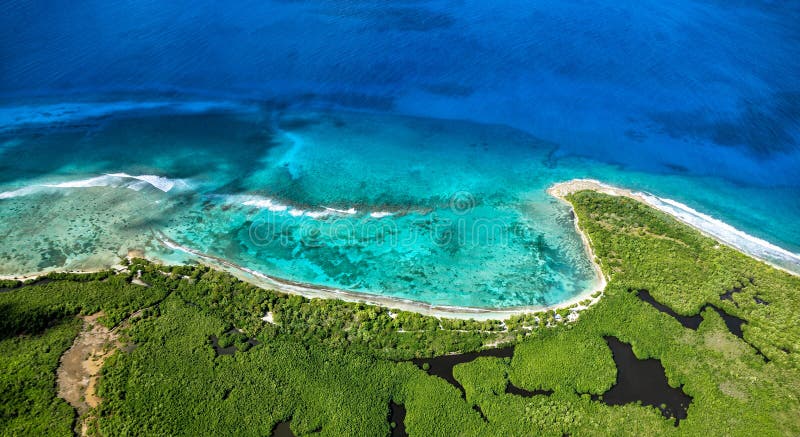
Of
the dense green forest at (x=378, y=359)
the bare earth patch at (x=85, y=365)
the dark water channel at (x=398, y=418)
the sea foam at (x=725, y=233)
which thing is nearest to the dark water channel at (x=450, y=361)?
the dense green forest at (x=378, y=359)

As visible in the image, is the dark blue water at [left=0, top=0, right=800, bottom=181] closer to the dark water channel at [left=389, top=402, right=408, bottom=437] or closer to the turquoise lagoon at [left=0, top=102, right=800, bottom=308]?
the turquoise lagoon at [left=0, top=102, right=800, bottom=308]

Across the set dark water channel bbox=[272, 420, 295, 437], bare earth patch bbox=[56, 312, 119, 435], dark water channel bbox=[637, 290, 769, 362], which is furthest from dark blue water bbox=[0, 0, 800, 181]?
dark water channel bbox=[272, 420, 295, 437]

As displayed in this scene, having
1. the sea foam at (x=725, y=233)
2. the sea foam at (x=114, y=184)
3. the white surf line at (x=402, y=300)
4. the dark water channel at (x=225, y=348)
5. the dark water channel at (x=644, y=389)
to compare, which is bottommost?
the dark water channel at (x=644, y=389)

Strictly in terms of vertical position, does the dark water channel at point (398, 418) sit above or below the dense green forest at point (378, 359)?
below

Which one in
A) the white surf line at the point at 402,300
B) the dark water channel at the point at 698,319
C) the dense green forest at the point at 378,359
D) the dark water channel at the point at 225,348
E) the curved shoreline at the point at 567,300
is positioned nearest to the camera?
the dense green forest at the point at 378,359

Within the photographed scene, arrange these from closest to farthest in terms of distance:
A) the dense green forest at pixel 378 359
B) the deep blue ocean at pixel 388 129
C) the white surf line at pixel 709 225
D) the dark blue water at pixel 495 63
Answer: the dense green forest at pixel 378 359 → the white surf line at pixel 709 225 → the deep blue ocean at pixel 388 129 → the dark blue water at pixel 495 63

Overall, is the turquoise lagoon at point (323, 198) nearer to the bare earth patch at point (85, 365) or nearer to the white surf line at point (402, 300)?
the white surf line at point (402, 300)

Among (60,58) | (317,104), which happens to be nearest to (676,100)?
(317,104)
